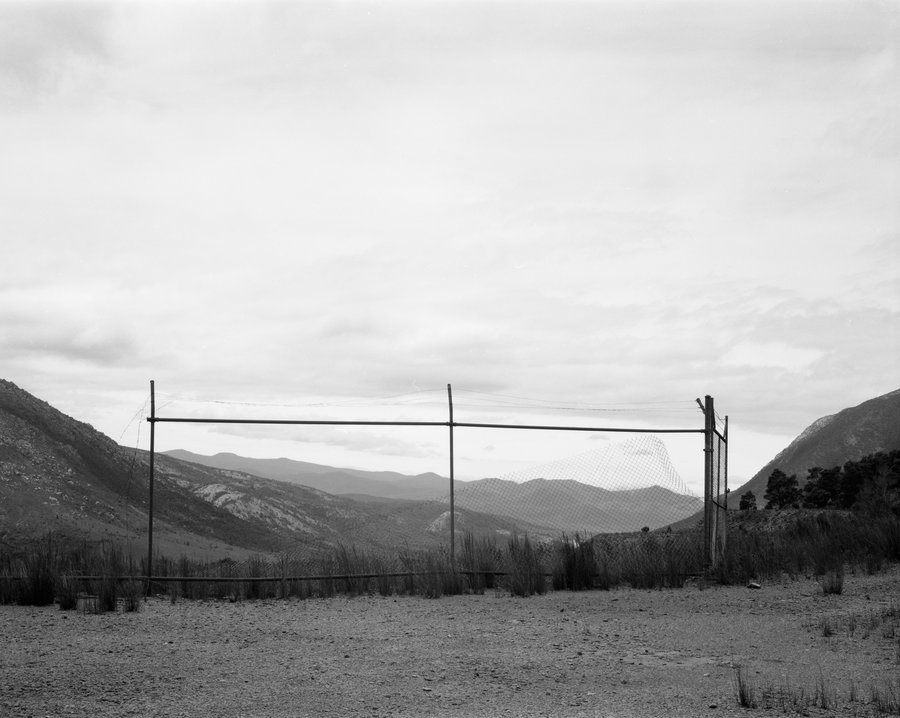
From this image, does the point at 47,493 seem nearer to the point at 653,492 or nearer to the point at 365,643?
the point at 653,492

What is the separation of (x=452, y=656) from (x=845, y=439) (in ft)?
236

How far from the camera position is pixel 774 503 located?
31656 millimetres

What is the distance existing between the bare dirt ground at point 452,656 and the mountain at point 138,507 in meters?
6.01

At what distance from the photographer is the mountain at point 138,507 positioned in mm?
23531

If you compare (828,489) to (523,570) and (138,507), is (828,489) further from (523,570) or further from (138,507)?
(523,570)

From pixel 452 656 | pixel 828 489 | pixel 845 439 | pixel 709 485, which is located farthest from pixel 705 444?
pixel 845 439

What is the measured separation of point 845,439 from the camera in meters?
72.8

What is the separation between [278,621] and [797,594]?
5.97m

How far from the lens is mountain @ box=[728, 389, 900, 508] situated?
69.8 meters

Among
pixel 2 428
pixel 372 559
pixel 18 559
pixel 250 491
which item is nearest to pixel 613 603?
pixel 372 559

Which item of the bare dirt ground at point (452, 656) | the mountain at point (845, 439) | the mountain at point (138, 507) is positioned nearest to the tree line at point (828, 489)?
the mountain at point (138, 507)

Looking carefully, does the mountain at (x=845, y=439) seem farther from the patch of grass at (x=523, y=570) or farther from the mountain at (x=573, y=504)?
the patch of grass at (x=523, y=570)

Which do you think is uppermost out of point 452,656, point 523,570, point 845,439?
point 845,439

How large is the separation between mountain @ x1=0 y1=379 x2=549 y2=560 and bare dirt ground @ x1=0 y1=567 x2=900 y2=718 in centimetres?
601
